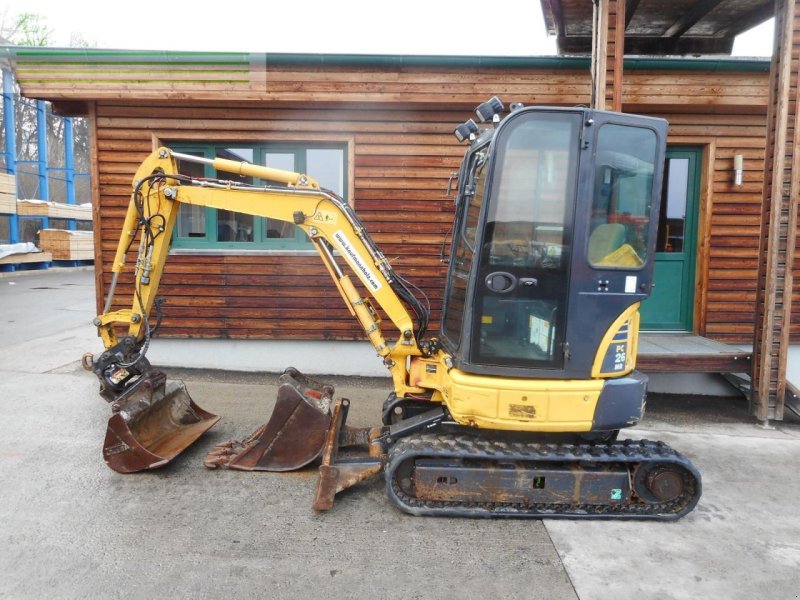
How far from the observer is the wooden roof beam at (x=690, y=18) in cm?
658

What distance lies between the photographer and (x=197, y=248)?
730 cm

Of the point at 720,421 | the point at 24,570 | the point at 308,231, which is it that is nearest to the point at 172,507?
the point at 24,570

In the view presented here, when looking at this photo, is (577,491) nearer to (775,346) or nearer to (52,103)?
(775,346)

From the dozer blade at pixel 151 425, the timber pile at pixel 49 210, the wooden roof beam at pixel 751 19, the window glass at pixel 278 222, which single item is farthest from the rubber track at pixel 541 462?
the timber pile at pixel 49 210

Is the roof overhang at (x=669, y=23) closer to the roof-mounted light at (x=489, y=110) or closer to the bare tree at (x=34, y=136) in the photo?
the roof-mounted light at (x=489, y=110)

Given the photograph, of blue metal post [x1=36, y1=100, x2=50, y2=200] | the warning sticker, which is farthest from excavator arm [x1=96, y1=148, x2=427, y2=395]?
blue metal post [x1=36, y1=100, x2=50, y2=200]

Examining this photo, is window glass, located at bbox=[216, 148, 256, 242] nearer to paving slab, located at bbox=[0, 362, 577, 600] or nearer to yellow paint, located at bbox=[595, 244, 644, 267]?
paving slab, located at bbox=[0, 362, 577, 600]

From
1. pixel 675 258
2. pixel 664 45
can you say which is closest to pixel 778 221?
pixel 675 258

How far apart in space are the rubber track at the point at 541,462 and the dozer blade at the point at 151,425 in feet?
6.18

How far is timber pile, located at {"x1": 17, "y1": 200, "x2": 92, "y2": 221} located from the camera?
20.2 metres

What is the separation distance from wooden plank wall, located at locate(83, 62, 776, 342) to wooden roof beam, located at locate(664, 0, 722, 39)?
3.92ft

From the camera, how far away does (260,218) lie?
730 centimetres

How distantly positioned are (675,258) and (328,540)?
228 inches

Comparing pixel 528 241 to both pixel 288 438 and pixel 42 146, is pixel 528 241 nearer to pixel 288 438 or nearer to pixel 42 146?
pixel 288 438
